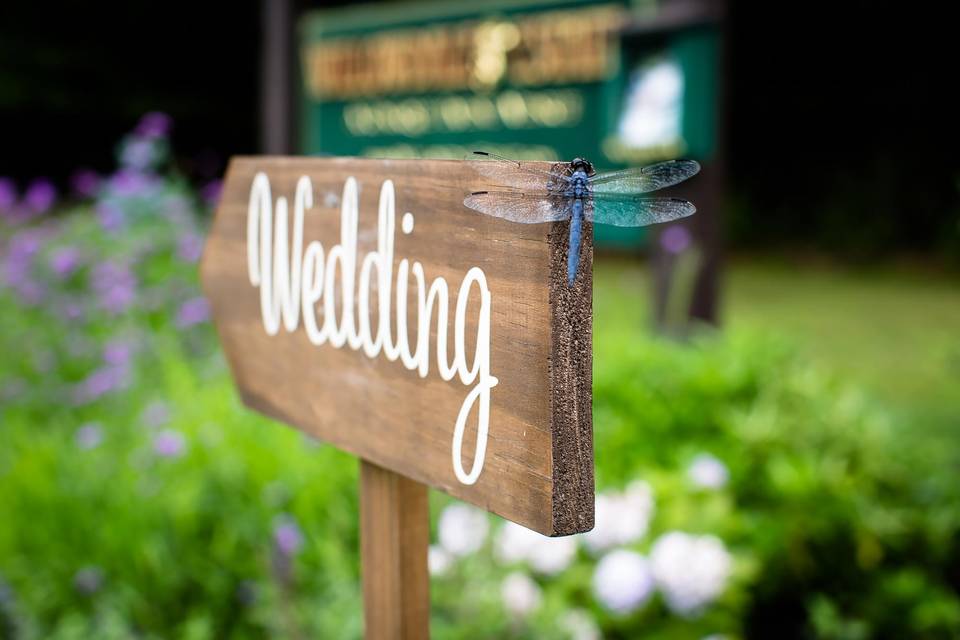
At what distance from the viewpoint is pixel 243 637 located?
2.03m

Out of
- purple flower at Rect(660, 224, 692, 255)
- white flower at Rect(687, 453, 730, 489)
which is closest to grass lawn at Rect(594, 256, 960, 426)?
purple flower at Rect(660, 224, 692, 255)

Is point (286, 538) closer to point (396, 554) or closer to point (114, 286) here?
point (396, 554)

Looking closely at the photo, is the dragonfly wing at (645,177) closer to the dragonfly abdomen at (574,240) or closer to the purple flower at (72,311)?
the dragonfly abdomen at (574,240)

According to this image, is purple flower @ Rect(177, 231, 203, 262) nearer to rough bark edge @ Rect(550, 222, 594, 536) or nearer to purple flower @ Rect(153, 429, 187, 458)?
purple flower @ Rect(153, 429, 187, 458)

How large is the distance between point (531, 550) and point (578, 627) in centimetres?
20

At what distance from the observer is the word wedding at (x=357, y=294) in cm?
93

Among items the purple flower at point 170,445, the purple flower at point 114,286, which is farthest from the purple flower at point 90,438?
the purple flower at point 114,286

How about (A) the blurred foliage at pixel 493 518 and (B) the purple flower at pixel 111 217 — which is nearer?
(A) the blurred foliage at pixel 493 518

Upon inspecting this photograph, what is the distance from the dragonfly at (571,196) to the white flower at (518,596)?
105 cm

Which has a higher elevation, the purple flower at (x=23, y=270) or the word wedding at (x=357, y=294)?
the word wedding at (x=357, y=294)

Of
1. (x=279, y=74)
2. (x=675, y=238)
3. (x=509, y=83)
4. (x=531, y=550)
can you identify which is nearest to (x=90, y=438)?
(x=531, y=550)

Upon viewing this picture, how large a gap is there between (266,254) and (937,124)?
1103 centimetres

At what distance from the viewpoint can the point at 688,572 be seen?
6.39 ft

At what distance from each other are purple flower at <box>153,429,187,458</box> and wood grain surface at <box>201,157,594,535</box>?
39.6 inches
